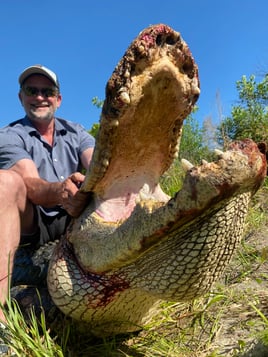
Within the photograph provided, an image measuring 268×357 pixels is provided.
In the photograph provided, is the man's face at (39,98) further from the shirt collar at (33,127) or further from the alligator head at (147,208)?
the alligator head at (147,208)

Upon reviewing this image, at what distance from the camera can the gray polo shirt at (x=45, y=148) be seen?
3.06m

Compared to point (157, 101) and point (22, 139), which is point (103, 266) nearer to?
point (157, 101)

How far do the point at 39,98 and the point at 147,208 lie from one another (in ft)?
8.58

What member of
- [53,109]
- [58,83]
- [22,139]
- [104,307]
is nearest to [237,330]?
[104,307]

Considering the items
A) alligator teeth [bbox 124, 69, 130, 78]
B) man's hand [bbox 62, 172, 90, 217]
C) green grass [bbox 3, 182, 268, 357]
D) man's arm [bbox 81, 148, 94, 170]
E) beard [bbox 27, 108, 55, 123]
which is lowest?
green grass [bbox 3, 182, 268, 357]

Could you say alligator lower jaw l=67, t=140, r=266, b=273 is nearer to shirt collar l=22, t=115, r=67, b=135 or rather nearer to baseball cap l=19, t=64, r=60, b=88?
shirt collar l=22, t=115, r=67, b=135

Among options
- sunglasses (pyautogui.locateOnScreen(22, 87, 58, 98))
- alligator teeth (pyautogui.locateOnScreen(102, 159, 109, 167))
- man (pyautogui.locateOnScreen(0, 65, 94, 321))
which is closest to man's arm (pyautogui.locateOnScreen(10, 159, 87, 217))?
man (pyautogui.locateOnScreen(0, 65, 94, 321))

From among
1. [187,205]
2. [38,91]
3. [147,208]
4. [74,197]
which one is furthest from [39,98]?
[187,205]

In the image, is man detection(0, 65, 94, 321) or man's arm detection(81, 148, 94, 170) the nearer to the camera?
man detection(0, 65, 94, 321)

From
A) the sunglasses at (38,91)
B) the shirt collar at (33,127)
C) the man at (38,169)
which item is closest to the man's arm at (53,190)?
the man at (38,169)

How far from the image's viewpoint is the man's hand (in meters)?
2.12

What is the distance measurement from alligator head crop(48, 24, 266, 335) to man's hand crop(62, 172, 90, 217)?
49mm

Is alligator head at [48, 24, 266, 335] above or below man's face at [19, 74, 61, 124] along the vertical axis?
below

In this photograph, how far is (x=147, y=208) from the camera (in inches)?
61.2
